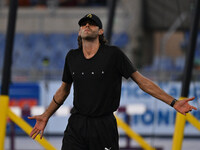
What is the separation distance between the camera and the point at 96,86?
4.08m

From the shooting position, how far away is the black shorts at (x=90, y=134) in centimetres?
411

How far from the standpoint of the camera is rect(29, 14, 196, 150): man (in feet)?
13.3

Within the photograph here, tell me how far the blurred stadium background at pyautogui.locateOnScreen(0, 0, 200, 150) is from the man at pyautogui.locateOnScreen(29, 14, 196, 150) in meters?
7.27

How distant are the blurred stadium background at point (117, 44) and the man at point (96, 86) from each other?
727cm

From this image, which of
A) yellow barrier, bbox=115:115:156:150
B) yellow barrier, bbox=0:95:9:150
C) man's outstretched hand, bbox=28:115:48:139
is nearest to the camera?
man's outstretched hand, bbox=28:115:48:139

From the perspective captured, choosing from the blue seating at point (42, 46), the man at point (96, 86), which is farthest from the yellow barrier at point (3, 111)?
the blue seating at point (42, 46)

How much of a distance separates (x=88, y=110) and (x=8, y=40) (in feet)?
8.66

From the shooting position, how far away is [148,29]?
18.5m

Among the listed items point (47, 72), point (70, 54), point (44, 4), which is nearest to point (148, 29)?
point (44, 4)

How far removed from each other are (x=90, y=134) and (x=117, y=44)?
13.1 m

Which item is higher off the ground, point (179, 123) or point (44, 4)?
point (44, 4)

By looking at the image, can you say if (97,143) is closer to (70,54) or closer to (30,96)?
(70,54)

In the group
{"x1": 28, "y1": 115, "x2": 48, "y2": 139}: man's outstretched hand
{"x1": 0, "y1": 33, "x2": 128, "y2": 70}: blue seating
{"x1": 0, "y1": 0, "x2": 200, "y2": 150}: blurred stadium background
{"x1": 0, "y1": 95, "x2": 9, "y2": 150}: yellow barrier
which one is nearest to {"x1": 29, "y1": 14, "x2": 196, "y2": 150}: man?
{"x1": 28, "y1": 115, "x2": 48, "y2": 139}: man's outstretched hand

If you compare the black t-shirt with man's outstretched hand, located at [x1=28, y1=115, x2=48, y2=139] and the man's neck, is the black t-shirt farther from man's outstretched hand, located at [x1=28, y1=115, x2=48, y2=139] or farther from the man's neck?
man's outstretched hand, located at [x1=28, y1=115, x2=48, y2=139]
